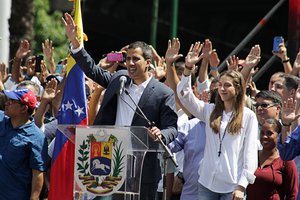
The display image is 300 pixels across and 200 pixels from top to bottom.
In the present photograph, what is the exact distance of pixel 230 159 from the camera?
33.7 ft

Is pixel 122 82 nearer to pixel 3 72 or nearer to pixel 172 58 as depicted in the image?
pixel 172 58

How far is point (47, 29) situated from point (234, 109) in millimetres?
13510

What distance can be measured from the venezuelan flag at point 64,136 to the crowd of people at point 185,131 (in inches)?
7.6

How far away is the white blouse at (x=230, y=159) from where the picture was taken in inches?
402

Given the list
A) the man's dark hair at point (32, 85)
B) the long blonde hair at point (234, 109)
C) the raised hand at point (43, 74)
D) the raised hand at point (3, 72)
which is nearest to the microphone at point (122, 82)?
the long blonde hair at point (234, 109)

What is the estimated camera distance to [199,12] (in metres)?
27.6

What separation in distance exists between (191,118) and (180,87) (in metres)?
1.50

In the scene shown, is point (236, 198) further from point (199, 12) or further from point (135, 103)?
point (199, 12)

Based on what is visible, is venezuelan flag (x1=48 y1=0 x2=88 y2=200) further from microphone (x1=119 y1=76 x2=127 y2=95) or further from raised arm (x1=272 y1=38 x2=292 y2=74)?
raised arm (x1=272 y1=38 x2=292 y2=74)

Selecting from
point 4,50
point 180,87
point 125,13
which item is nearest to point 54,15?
point 125,13

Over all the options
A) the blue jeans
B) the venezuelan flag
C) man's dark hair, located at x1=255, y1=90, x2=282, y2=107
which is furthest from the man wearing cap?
man's dark hair, located at x1=255, y1=90, x2=282, y2=107

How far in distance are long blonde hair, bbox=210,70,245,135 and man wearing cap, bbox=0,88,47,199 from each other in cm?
185

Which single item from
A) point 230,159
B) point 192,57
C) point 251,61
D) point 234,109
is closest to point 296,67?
point 251,61

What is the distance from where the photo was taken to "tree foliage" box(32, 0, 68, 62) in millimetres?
23392
